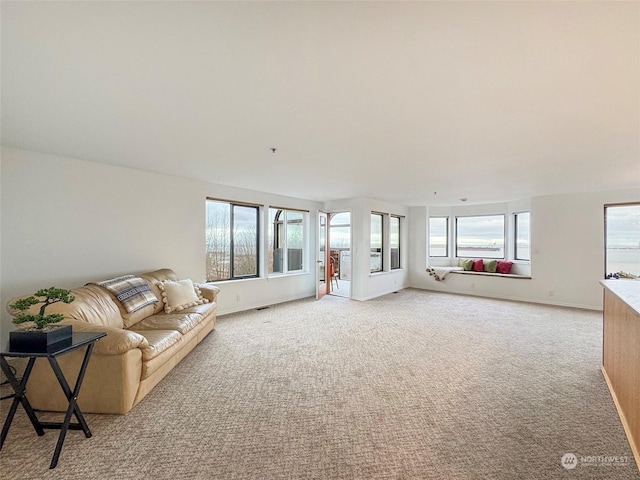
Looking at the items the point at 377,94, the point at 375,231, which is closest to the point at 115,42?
the point at 377,94

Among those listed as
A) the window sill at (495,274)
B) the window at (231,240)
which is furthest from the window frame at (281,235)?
the window sill at (495,274)

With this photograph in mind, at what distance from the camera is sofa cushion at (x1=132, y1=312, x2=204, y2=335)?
9.86 ft

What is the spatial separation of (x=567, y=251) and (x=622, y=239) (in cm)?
88

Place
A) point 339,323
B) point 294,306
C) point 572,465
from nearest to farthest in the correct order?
point 572,465
point 339,323
point 294,306

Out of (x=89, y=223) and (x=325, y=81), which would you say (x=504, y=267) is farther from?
(x=89, y=223)

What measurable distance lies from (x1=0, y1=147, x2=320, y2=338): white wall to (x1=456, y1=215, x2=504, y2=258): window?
21.3 feet

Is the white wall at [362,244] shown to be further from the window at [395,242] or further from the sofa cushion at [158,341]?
the sofa cushion at [158,341]

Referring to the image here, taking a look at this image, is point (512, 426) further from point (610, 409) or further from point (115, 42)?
point (115, 42)

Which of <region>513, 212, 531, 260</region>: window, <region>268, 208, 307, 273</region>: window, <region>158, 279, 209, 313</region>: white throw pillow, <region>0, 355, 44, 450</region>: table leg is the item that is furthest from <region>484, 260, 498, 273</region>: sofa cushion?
<region>0, 355, 44, 450</region>: table leg

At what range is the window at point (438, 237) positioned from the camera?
27.2 feet

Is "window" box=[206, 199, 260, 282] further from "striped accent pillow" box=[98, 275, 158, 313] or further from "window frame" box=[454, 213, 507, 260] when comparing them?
"window frame" box=[454, 213, 507, 260]

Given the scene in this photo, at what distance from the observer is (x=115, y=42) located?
1442mm

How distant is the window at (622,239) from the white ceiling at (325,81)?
9.63 feet

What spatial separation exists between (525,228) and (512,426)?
6.40 meters
